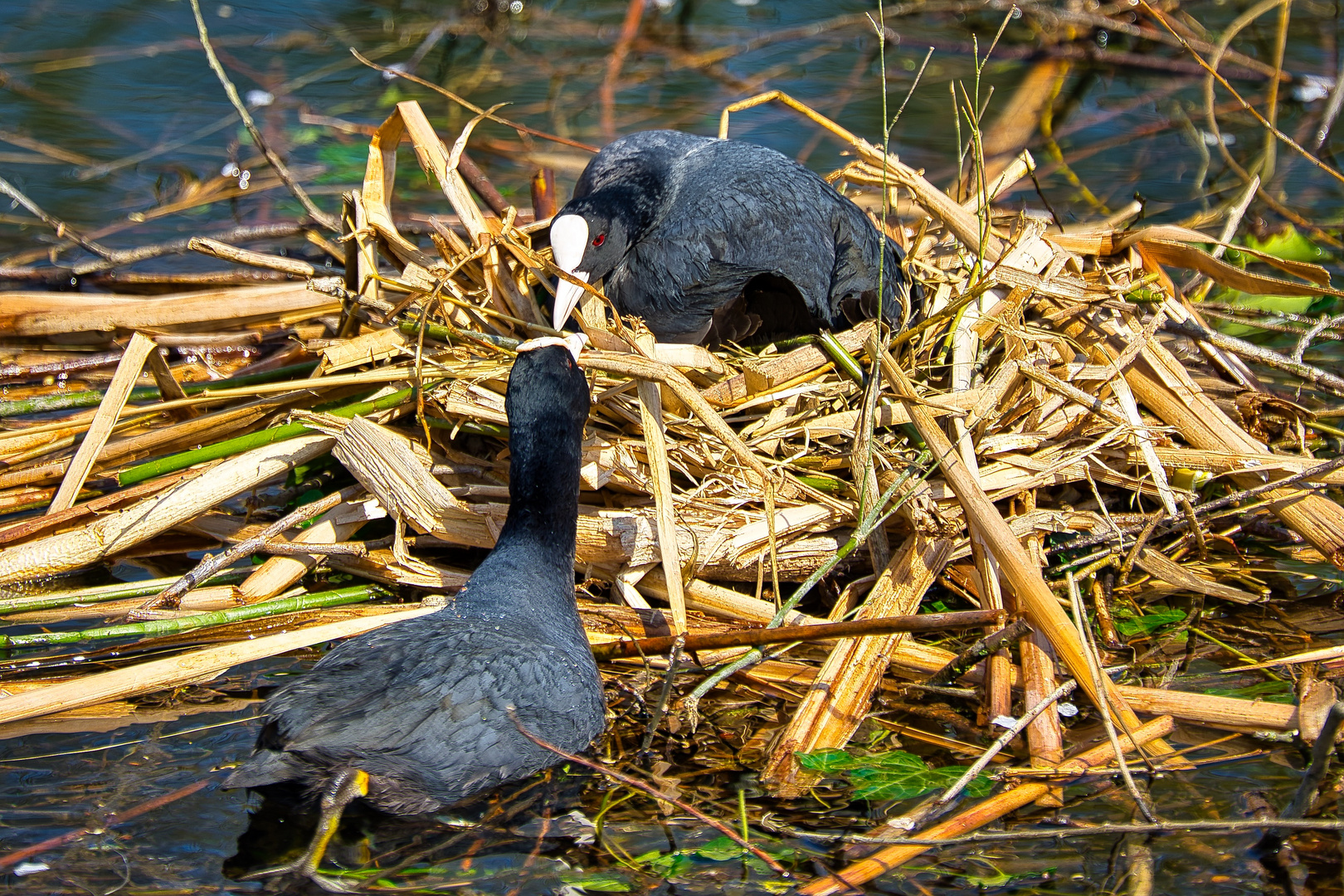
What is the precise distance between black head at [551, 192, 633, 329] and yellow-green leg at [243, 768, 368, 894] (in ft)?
4.45

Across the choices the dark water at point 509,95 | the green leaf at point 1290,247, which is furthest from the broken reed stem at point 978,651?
the green leaf at point 1290,247

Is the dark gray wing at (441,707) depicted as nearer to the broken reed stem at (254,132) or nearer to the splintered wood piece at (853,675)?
the splintered wood piece at (853,675)

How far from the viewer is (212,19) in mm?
7051

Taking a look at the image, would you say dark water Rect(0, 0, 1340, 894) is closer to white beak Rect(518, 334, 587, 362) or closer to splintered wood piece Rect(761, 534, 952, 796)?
white beak Rect(518, 334, 587, 362)

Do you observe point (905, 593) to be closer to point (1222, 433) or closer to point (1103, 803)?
point (1103, 803)

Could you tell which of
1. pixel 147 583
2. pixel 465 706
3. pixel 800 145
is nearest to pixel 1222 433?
pixel 465 706

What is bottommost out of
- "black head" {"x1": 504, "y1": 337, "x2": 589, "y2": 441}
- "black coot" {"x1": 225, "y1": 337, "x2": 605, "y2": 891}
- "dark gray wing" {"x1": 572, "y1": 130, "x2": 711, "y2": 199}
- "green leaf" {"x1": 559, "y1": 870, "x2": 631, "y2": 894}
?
"green leaf" {"x1": 559, "y1": 870, "x2": 631, "y2": 894}

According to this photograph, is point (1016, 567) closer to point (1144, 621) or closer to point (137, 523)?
point (1144, 621)

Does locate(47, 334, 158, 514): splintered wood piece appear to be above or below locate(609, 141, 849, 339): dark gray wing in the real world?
below

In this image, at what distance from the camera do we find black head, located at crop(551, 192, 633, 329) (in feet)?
10.2

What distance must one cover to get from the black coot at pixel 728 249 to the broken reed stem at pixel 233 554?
813 millimetres

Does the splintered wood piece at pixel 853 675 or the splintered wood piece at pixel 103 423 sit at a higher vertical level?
the splintered wood piece at pixel 103 423

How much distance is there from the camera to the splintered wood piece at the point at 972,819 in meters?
1.93

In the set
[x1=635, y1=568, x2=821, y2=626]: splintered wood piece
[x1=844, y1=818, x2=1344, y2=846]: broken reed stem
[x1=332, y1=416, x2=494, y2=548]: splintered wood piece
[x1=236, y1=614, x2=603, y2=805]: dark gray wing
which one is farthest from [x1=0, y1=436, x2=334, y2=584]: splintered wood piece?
[x1=844, y1=818, x2=1344, y2=846]: broken reed stem
